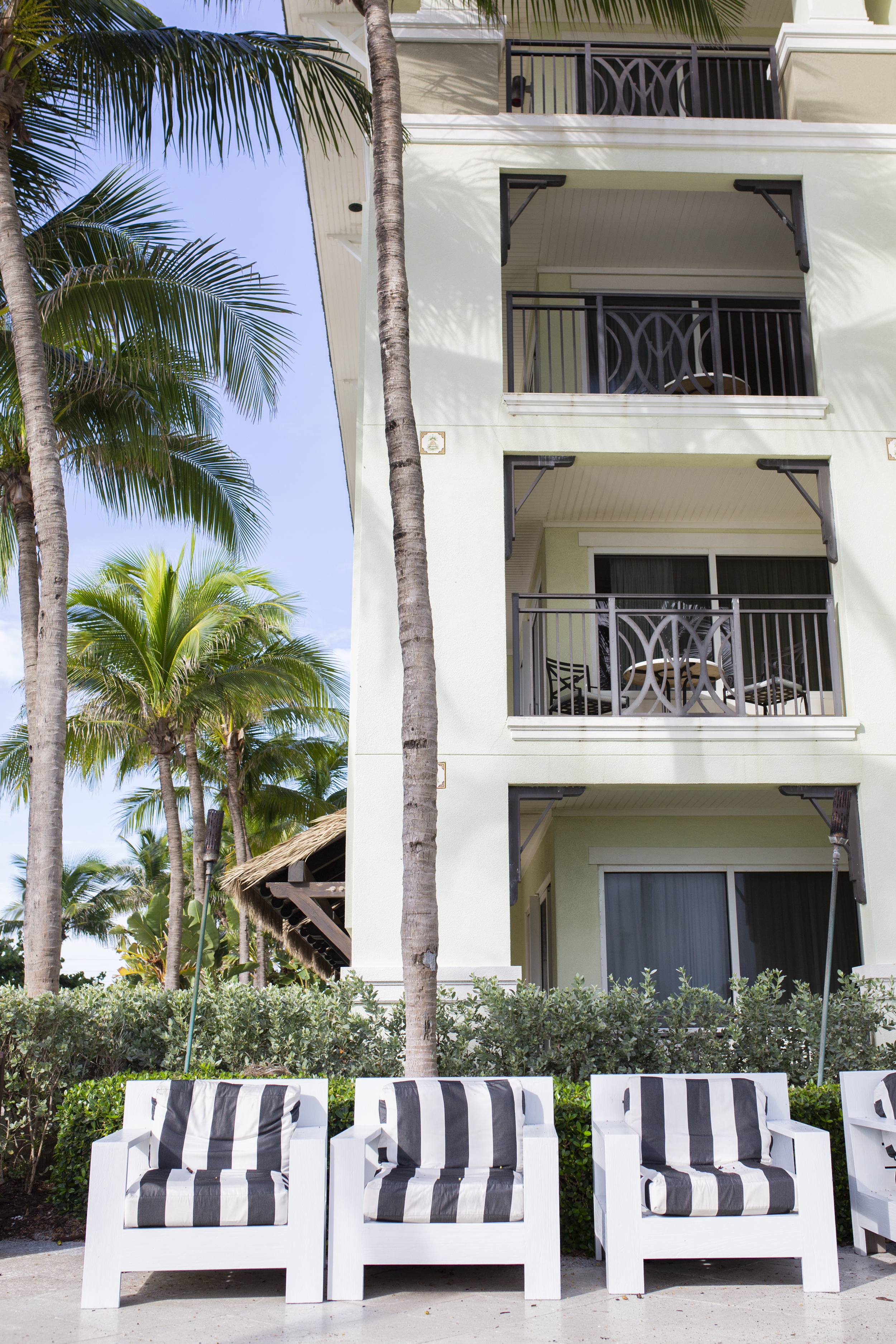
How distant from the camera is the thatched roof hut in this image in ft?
40.8

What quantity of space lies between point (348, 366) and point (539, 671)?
690cm

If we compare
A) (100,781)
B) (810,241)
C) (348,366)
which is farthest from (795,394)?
(100,781)

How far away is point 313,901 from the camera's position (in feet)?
41.3

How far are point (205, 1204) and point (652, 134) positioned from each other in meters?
9.87

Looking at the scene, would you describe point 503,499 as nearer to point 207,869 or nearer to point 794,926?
point 207,869

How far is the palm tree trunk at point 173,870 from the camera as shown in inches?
696

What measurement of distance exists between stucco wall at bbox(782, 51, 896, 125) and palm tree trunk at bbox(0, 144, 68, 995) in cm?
744

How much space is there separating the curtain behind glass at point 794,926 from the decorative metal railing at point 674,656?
1.77 m

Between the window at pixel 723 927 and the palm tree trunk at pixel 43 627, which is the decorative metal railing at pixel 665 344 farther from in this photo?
the window at pixel 723 927

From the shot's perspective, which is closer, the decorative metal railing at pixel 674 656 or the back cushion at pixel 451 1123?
the back cushion at pixel 451 1123

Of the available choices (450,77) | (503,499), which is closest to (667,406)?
(503,499)

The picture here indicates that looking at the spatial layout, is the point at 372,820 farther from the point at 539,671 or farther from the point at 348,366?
the point at 348,366

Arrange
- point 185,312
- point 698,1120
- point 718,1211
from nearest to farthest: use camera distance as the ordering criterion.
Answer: point 718,1211 → point 698,1120 → point 185,312

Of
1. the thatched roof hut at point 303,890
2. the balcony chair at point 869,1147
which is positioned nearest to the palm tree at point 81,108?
the thatched roof hut at point 303,890
